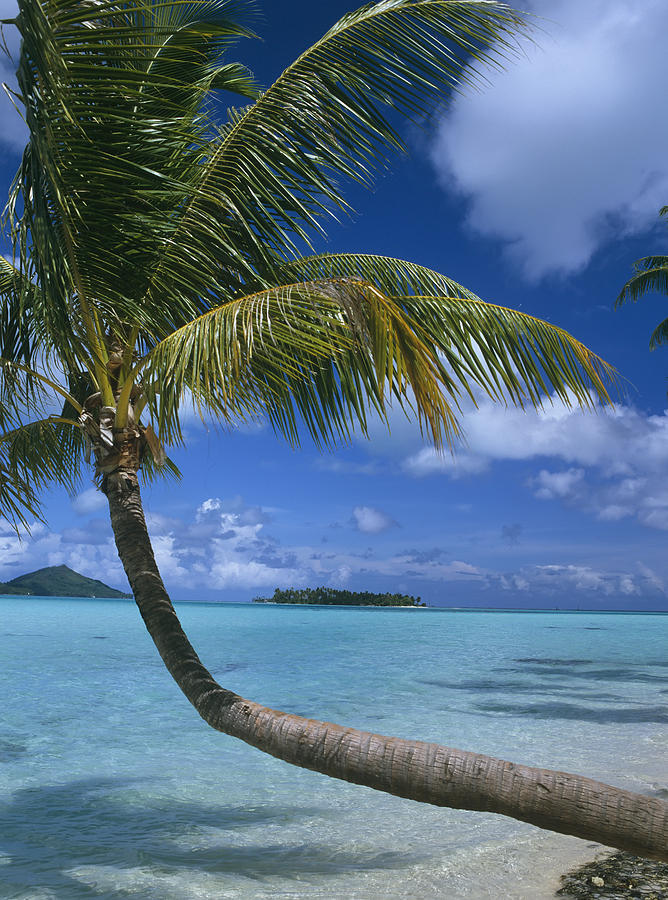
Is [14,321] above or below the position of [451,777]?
above

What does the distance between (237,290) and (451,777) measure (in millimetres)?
3469

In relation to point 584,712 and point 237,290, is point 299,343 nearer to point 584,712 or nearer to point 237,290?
point 237,290

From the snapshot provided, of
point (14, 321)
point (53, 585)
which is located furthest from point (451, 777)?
point (53, 585)

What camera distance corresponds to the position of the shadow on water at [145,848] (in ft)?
17.0

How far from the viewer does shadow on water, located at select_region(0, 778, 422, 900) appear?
517 centimetres

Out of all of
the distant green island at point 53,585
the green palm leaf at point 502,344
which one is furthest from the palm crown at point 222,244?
the distant green island at point 53,585

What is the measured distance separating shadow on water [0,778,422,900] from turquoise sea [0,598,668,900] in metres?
0.02

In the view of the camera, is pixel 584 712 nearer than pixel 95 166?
No

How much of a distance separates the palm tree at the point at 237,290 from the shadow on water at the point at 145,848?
7.93 feet

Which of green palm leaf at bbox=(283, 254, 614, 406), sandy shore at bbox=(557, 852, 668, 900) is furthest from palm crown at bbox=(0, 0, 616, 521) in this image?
sandy shore at bbox=(557, 852, 668, 900)

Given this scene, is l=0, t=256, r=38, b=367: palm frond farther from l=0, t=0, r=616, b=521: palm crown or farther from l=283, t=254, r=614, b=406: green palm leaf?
l=283, t=254, r=614, b=406: green palm leaf

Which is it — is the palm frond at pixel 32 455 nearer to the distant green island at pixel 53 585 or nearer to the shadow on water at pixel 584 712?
the shadow on water at pixel 584 712

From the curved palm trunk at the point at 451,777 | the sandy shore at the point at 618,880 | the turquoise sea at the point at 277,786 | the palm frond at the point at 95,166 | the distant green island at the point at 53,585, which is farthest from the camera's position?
the distant green island at the point at 53,585

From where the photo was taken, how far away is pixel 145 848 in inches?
234
